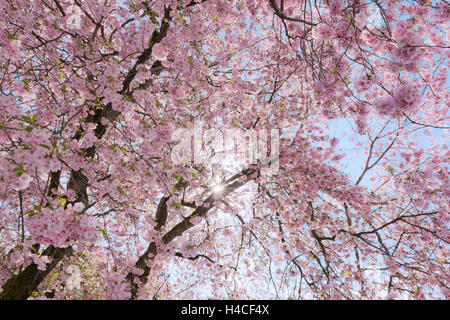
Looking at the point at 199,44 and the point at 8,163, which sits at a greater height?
the point at 199,44

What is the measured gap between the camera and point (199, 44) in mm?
4703

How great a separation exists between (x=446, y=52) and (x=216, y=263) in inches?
315

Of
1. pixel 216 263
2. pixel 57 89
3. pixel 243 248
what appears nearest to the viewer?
pixel 57 89

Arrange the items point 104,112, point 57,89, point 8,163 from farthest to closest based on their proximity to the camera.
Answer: point 104,112 < point 57,89 < point 8,163

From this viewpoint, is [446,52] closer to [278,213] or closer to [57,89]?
[278,213]

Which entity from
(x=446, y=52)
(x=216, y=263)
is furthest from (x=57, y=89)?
(x=446, y=52)
